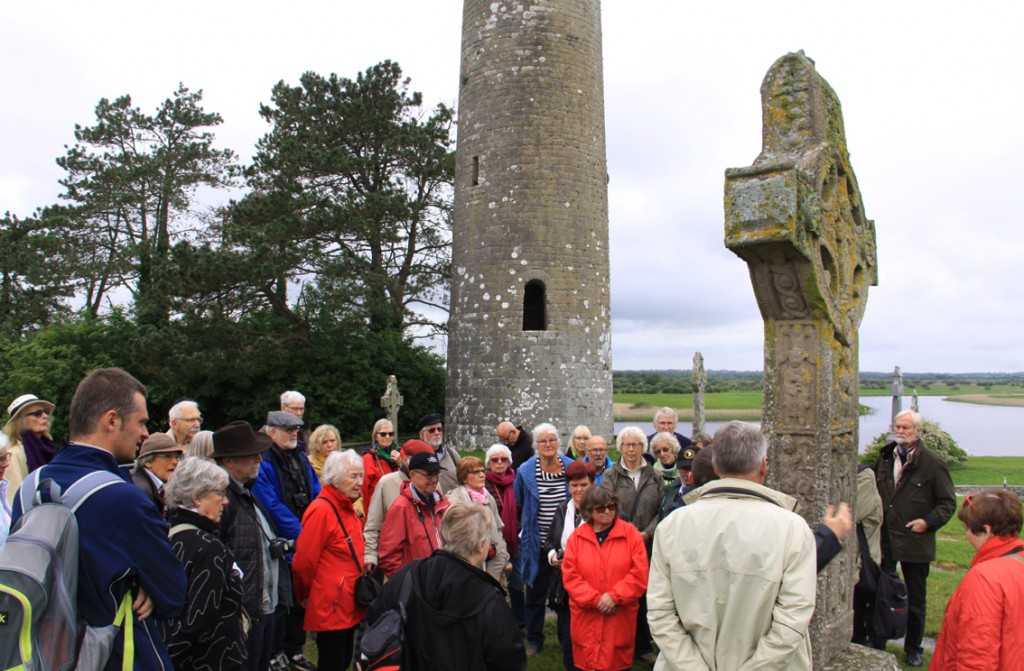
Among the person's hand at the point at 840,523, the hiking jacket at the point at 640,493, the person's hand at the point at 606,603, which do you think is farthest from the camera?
the hiking jacket at the point at 640,493

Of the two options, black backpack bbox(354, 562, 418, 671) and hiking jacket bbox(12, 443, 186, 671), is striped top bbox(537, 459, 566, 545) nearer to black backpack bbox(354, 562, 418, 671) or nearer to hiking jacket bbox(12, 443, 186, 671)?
black backpack bbox(354, 562, 418, 671)

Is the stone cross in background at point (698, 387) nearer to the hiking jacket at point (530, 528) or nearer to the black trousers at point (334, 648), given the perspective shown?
the hiking jacket at point (530, 528)

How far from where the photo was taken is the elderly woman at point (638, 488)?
5.44m

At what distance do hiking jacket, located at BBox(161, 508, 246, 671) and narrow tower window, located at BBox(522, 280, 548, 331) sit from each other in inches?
475

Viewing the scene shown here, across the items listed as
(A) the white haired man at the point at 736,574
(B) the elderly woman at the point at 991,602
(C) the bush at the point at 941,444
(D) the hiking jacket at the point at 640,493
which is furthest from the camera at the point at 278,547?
(C) the bush at the point at 941,444

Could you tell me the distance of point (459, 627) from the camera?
322 centimetres

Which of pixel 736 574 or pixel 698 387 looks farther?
pixel 698 387

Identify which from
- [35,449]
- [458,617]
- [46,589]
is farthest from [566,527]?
[35,449]

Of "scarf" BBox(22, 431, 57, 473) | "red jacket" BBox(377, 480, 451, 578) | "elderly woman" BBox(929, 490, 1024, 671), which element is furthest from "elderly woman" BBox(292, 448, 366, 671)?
"elderly woman" BBox(929, 490, 1024, 671)

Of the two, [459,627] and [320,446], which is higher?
[320,446]

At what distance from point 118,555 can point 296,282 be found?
52.0 feet

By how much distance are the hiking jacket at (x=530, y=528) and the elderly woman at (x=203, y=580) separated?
2.72 meters

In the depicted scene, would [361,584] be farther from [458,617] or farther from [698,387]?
[698,387]

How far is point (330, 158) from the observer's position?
18.2 m
